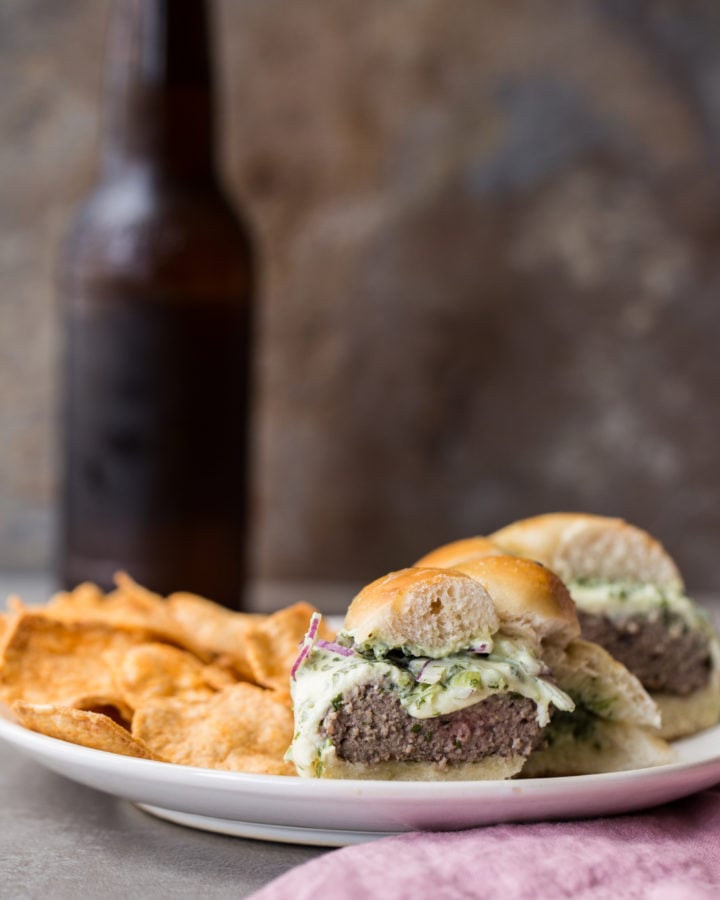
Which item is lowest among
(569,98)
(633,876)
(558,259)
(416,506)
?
(416,506)

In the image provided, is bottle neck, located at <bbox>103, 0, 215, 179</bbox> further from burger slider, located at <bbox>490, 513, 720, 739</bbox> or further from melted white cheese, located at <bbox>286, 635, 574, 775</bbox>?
melted white cheese, located at <bbox>286, 635, 574, 775</bbox>

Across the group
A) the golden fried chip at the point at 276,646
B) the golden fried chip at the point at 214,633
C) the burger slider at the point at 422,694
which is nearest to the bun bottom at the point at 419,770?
the burger slider at the point at 422,694

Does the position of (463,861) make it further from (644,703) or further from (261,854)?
(644,703)

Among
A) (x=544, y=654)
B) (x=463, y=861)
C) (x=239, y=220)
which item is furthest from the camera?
(x=239, y=220)

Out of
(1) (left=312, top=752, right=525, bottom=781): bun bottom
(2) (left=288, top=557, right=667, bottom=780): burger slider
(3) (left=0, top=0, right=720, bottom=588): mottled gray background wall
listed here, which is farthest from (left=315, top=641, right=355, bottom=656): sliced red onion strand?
(3) (left=0, top=0, right=720, bottom=588): mottled gray background wall

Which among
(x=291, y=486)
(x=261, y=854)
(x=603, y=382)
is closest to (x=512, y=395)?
(x=603, y=382)
